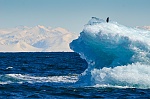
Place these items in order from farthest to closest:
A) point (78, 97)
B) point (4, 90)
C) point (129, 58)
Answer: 1. point (129, 58)
2. point (4, 90)
3. point (78, 97)

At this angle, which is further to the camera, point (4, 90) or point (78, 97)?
point (4, 90)

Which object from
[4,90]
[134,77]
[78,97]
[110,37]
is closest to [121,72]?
[134,77]

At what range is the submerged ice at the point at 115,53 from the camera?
37.6m

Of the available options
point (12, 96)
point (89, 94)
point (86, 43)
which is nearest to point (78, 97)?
point (89, 94)

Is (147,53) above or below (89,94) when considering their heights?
above

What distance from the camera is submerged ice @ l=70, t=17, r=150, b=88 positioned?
37562 mm

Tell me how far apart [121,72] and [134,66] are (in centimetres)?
129

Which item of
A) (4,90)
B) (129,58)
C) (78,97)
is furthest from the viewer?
(129,58)

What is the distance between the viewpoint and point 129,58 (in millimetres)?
39031

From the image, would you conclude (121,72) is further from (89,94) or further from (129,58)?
(89,94)

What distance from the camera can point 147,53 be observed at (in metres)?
37.8

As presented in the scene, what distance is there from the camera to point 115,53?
40500mm

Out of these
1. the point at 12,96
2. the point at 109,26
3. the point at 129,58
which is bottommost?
the point at 12,96

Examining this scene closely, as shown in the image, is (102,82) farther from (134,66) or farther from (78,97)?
(78,97)
